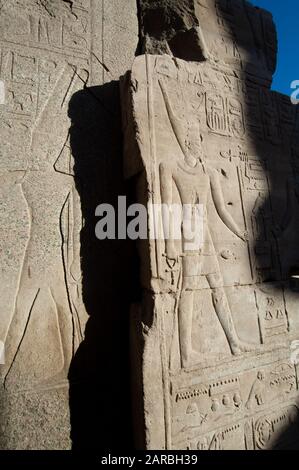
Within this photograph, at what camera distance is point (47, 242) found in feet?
5.70

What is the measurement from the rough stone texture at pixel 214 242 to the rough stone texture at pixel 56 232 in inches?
11.2

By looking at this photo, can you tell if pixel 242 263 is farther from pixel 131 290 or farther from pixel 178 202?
pixel 131 290

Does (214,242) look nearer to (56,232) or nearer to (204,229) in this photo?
(204,229)

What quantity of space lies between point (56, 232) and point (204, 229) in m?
0.88

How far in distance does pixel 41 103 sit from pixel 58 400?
1751 mm

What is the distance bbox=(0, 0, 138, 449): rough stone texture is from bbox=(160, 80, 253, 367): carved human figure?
0.42m

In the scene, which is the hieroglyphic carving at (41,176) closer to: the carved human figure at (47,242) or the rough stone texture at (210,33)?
the carved human figure at (47,242)

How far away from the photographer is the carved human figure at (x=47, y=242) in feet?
5.41

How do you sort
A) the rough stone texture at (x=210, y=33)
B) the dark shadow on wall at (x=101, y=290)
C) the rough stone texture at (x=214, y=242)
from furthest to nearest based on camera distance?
1. the rough stone texture at (x=210, y=33)
2. the dark shadow on wall at (x=101, y=290)
3. the rough stone texture at (x=214, y=242)

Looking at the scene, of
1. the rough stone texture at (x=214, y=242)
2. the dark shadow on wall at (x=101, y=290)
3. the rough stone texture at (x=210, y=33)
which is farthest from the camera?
the rough stone texture at (x=210, y=33)

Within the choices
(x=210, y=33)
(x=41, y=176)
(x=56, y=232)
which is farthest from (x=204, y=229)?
(x=210, y=33)

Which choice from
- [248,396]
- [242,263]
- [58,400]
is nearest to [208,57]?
[242,263]

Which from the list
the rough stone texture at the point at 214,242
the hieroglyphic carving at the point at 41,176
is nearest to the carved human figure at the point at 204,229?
the rough stone texture at the point at 214,242

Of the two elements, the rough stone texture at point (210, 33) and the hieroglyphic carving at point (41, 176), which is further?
the rough stone texture at point (210, 33)
